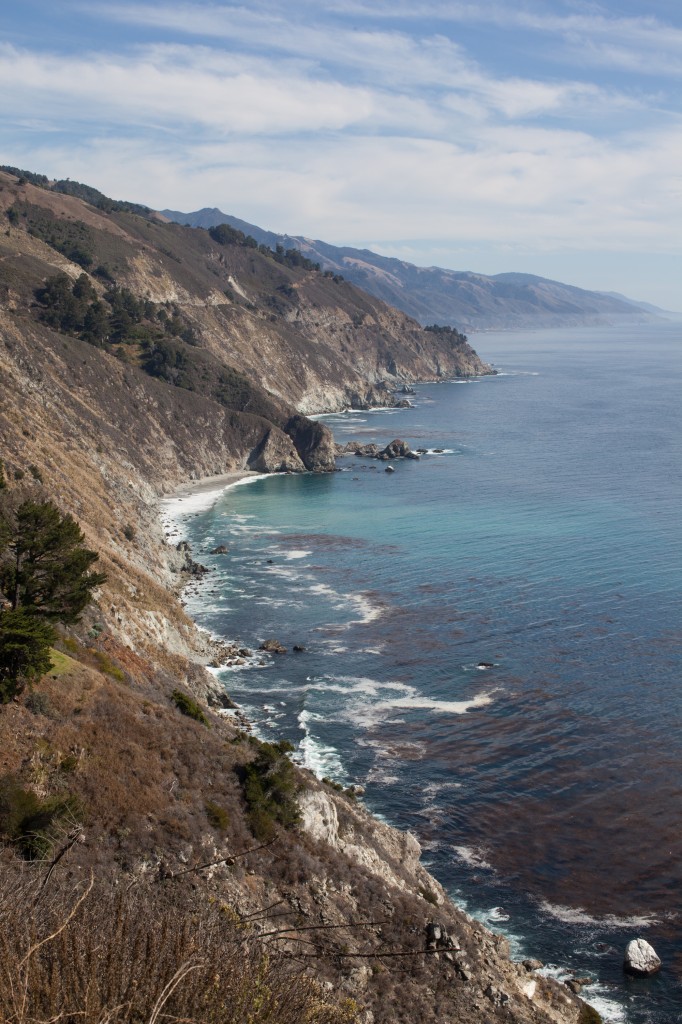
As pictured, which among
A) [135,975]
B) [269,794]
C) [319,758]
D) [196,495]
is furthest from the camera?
[196,495]

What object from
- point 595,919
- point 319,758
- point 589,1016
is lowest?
point 589,1016

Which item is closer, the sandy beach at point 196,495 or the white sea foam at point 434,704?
the white sea foam at point 434,704

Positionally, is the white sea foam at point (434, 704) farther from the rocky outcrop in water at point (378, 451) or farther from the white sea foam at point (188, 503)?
the rocky outcrop in water at point (378, 451)

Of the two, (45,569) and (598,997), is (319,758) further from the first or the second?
(598,997)

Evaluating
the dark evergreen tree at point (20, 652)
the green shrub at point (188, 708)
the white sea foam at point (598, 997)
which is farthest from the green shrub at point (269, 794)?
the white sea foam at point (598, 997)

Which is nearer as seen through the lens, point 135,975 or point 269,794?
point 135,975

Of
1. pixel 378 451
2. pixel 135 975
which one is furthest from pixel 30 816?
pixel 378 451

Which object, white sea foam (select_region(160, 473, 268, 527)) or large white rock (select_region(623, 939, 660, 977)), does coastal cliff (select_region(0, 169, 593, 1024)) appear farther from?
white sea foam (select_region(160, 473, 268, 527))

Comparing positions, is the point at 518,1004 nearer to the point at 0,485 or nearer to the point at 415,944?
the point at 415,944
